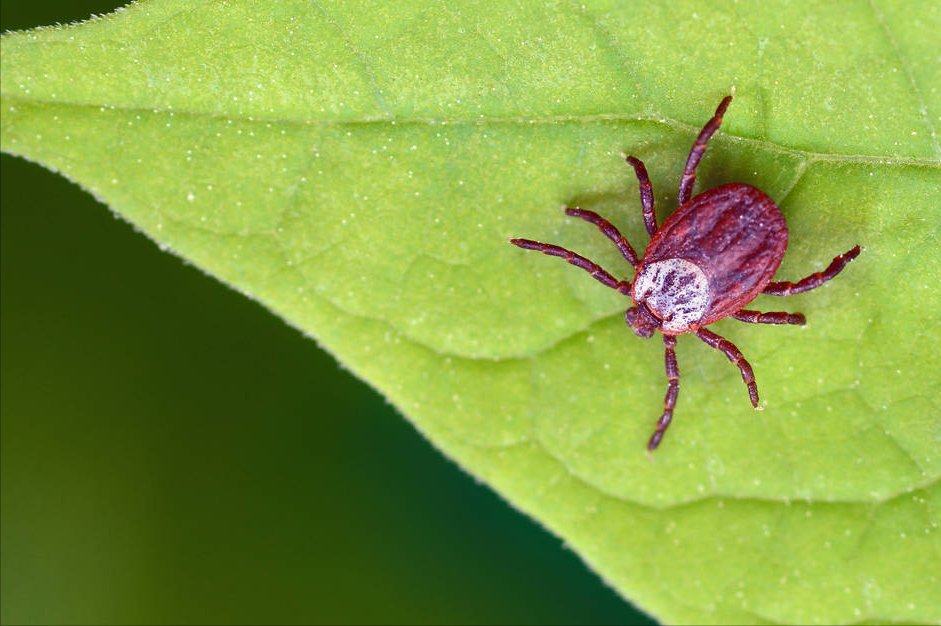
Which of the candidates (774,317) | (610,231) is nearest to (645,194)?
(610,231)

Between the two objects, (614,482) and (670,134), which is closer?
(670,134)

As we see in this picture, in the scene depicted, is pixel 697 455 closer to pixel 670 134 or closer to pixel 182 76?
pixel 670 134

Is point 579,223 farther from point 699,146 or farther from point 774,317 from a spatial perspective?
point 774,317

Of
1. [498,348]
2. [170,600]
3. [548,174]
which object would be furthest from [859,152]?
[170,600]

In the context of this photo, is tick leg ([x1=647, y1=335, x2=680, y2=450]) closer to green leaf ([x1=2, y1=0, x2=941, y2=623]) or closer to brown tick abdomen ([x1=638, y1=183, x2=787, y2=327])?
green leaf ([x1=2, y1=0, x2=941, y2=623])

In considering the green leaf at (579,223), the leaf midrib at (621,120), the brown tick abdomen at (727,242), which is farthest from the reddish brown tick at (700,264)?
the leaf midrib at (621,120)

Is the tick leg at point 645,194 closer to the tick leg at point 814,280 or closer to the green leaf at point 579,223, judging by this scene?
the green leaf at point 579,223

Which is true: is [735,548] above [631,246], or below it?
below
